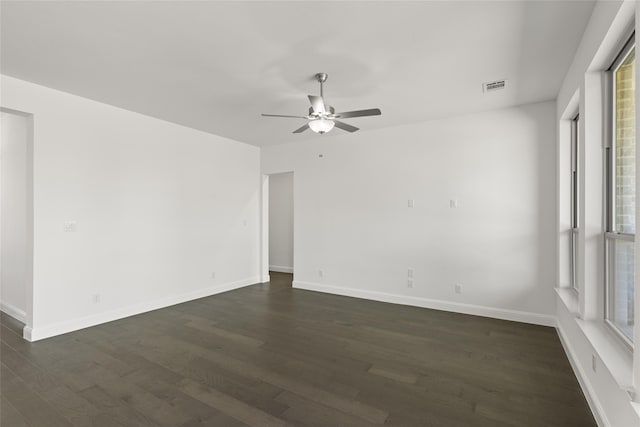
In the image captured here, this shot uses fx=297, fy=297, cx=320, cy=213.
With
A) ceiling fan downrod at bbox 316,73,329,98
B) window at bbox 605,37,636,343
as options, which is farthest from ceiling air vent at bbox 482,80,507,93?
ceiling fan downrod at bbox 316,73,329,98

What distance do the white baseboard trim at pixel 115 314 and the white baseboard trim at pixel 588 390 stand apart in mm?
5003

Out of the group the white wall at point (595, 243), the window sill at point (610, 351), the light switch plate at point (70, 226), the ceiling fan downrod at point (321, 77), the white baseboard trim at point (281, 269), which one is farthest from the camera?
the white baseboard trim at point (281, 269)

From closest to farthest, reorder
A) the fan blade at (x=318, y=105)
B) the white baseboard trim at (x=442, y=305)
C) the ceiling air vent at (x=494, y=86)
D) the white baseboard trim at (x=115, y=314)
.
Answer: the fan blade at (x=318, y=105)
the ceiling air vent at (x=494, y=86)
the white baseboard trim at (x=115, y=314)
the white baseboard trim at (x=442, y=305)

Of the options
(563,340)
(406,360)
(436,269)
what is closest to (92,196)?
(406,360)

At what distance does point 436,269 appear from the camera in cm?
456

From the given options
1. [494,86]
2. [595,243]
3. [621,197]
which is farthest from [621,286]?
[494,86]

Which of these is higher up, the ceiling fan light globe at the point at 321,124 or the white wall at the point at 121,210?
the ceiling fan light globe at the point at 321,124

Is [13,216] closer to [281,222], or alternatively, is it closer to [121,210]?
[121,210]

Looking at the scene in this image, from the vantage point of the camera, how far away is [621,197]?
7.05 ft

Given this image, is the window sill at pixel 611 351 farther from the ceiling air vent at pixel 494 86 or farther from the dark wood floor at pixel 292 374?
the ceiling air vent at pixel 494 86

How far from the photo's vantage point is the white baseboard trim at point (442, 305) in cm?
390

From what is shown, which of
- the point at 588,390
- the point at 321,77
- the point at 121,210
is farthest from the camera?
the point at 121,210

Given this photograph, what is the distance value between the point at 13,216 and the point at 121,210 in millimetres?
1596

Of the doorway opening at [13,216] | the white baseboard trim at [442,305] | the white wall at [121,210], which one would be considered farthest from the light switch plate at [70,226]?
the white baseboard trim at [442,305]
